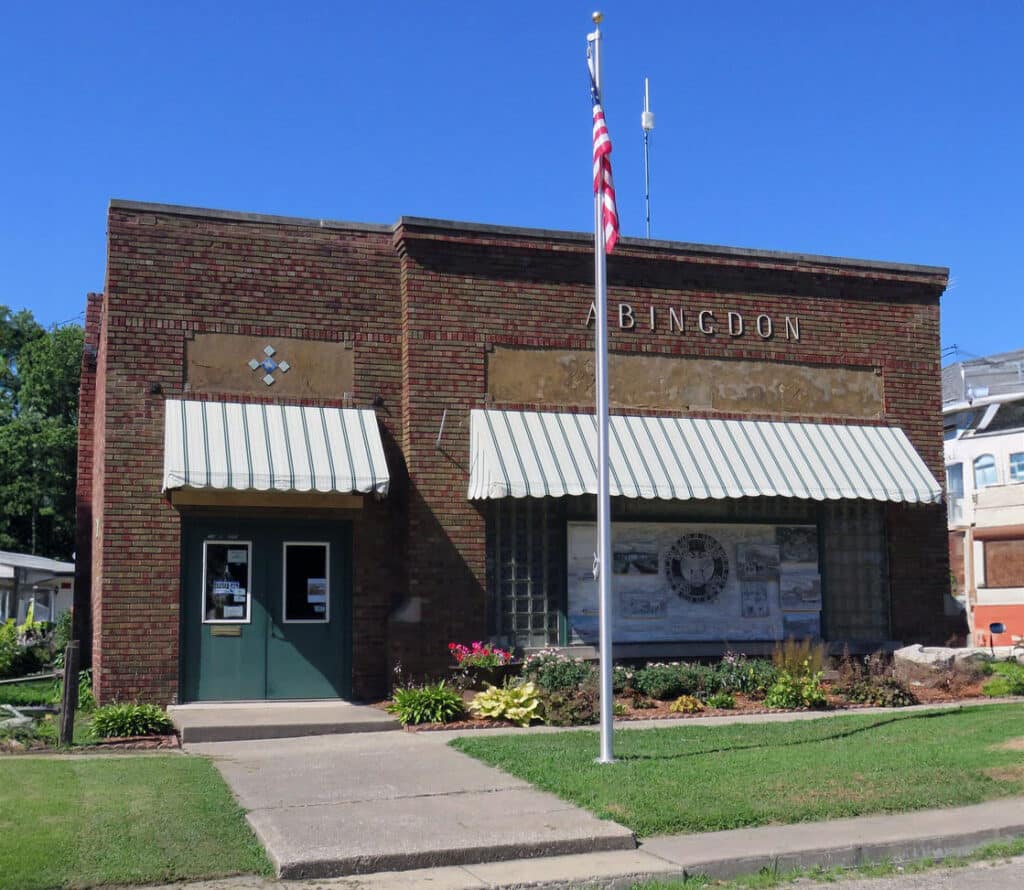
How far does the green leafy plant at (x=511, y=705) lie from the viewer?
13.7m

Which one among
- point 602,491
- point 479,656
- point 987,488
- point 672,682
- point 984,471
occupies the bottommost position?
point 672,682

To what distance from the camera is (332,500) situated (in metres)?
15.4

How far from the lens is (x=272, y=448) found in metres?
14.8

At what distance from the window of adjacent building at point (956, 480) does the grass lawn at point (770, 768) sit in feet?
97.0

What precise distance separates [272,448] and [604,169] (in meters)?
5.66

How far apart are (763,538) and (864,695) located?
2.84m

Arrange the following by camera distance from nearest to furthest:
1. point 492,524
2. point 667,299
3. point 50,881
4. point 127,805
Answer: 1. point 50,881
2. point 127,805
3. point 492,524
4. point 667,299

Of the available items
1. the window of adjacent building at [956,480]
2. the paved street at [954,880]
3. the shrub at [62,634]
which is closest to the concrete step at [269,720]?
the paved street at [954,880]

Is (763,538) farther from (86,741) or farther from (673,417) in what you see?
(86,741)

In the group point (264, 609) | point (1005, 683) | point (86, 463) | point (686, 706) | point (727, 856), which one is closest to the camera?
point (727, 856)

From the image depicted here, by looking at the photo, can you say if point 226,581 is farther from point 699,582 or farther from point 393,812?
point 393,812

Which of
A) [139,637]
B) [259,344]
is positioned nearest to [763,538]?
[259,344]

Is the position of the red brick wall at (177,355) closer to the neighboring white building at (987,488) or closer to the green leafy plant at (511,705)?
the green leafy plant at (511,705)

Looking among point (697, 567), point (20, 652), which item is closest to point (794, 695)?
point (697, 567)
